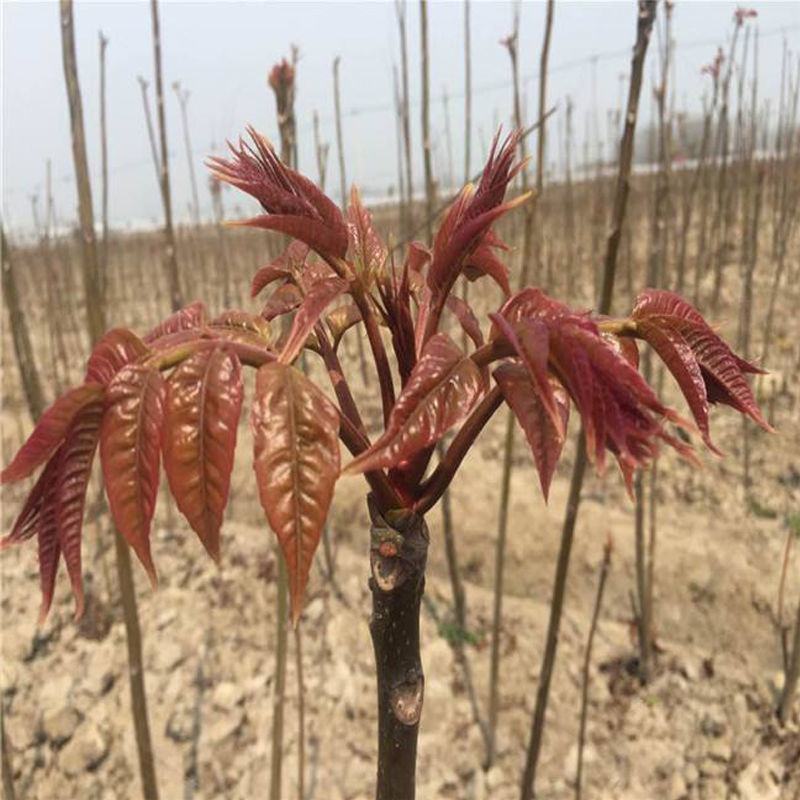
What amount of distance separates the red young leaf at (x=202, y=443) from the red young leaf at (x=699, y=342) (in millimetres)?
304

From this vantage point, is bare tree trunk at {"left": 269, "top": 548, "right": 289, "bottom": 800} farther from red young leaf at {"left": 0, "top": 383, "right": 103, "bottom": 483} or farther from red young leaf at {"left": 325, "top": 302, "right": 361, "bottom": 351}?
red young leaf at {"left": 0, "top": 383, "right": 103, "bottom": 483}

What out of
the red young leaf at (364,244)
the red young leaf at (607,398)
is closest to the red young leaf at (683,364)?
the red young leaf at (607,398)

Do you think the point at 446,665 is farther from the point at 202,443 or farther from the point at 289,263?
the point at 202,443

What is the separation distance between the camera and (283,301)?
604 mm

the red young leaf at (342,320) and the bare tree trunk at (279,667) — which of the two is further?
the bare tree trunk at (279,667)

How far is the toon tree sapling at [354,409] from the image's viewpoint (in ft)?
1.27

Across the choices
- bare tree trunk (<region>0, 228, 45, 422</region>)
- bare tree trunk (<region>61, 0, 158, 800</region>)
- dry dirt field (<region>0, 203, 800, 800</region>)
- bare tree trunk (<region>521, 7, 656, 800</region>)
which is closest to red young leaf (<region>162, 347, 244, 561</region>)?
bare tree trunk (<region>521, 7, 656, 800</region>)

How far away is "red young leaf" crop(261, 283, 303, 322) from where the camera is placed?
23.3 inches

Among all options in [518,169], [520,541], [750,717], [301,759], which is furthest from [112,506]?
[520,541]

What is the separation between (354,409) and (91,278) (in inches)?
36.2

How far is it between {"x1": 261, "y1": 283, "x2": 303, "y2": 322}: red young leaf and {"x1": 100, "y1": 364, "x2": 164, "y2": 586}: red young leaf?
0.19 metres

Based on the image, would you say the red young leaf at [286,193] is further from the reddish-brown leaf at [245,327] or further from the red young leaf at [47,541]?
the red young leaf at [47,541]

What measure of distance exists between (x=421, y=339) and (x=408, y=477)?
4.1 inches

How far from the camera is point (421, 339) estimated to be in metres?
0.52
